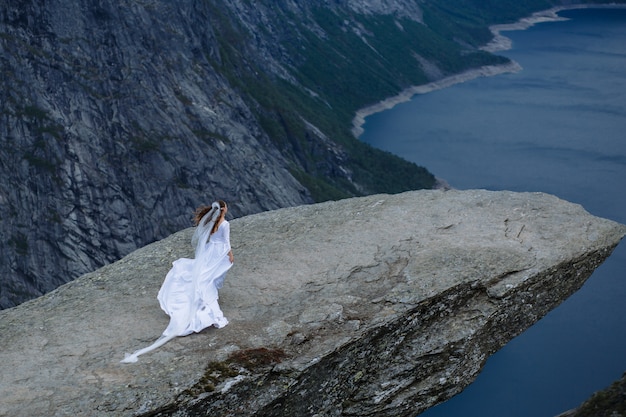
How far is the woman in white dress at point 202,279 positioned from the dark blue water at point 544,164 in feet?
165

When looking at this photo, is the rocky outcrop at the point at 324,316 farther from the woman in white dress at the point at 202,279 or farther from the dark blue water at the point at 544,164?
the dark blue water at the point at 544,164

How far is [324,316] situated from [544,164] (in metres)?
117

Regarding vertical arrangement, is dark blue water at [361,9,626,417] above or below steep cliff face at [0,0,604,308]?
below

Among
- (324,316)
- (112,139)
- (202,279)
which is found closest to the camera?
(324,316)

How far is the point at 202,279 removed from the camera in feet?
66.0

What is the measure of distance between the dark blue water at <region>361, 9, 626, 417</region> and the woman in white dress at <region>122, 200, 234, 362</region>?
50.2m

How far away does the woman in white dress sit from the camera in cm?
1917

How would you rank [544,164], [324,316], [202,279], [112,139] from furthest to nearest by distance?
[544,164], [112,139], [202,279], [324,316]

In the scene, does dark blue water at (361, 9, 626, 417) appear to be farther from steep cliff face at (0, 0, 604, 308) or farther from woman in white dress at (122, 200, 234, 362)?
woman in white dress at (122, 200, 234, 362)

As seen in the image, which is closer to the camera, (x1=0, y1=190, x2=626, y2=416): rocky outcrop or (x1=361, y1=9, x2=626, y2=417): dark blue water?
(x1=0, y1=190, x2=626, y2=416): rocky outcrop

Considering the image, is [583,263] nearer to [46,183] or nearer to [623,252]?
[46,183]

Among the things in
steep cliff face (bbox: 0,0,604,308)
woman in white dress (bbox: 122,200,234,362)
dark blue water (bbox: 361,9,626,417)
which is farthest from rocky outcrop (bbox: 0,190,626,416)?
steep cliff face (bbox: 0,0,604,308)

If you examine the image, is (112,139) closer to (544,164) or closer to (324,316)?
(324,316)

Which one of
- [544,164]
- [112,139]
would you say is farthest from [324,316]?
[544,164]
